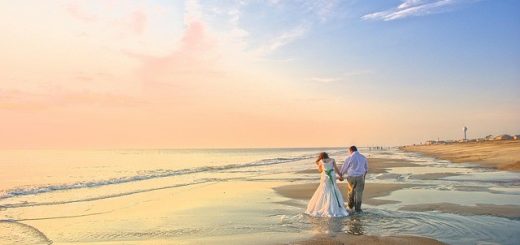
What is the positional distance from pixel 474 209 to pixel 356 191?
12.7 feet

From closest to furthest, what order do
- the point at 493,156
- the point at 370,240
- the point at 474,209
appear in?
the point at 370,240 < the point at 474,209 < the point at 493,156

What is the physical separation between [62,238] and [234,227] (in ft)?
15.4

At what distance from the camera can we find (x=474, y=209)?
1494 centimetres

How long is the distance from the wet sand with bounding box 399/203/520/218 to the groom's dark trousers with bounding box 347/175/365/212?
1814 millimetres

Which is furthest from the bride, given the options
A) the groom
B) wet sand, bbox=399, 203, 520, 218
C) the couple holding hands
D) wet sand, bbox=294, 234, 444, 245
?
wet sand, bbox=294, 234, 444, 245

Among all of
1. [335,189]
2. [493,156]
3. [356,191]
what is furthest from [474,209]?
[493,156]

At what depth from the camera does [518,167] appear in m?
33.1

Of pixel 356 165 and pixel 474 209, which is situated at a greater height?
pixel 356 165

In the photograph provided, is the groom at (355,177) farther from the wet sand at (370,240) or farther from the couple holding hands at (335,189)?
the wet sand at (370,240)

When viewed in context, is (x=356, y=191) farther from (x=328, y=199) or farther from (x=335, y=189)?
(x=328, y=199)

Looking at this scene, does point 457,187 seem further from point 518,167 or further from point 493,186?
point 518,167

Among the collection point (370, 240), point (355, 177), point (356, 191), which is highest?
point (355, 177)

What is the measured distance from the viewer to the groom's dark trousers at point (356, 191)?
15.2 m

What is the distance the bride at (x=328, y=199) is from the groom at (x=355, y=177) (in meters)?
0.50
